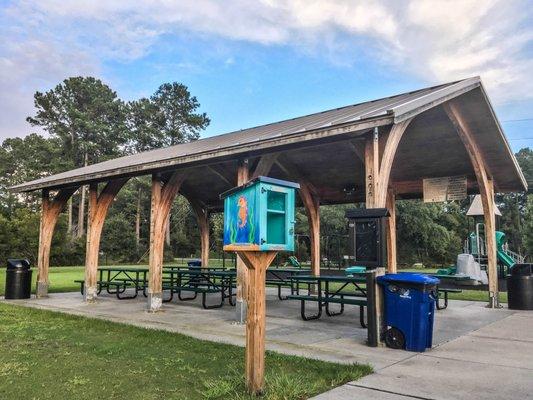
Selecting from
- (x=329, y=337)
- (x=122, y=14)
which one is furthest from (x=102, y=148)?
(x=329, y=337)

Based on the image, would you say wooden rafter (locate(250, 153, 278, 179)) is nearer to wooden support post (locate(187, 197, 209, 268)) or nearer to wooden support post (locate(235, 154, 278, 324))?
wooden support post (locate(235, 154, 278, 324))

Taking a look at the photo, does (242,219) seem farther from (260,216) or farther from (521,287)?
(521,287)

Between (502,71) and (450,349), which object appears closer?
(450,349)

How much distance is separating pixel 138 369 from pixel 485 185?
27.7 feet

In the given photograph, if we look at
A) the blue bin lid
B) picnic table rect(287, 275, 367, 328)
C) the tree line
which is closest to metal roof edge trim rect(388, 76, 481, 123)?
the blue bin lid

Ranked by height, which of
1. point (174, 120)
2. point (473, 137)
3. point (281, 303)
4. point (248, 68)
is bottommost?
point (281, 303)

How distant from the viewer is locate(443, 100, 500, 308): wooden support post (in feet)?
26.0

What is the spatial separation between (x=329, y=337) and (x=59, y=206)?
27.7 feet

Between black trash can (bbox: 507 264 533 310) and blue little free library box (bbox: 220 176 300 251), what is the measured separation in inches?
296

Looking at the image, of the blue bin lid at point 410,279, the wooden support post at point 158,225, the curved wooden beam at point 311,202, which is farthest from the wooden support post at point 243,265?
the curved wooden beam at point 311,202

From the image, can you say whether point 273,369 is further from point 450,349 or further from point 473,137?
point 473,137

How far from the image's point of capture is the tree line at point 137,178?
32438 mm

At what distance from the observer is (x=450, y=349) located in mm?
5086

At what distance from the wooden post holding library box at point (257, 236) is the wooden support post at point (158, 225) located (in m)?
5.26
